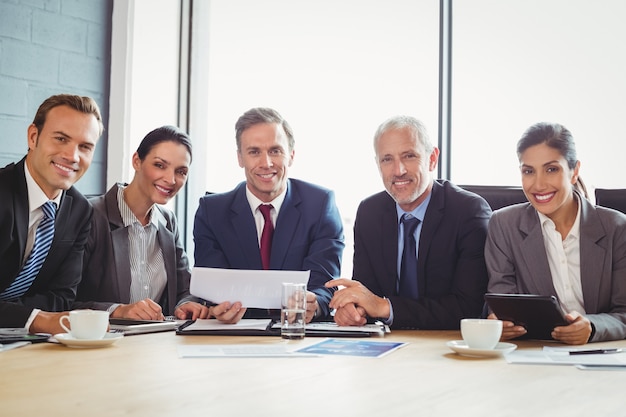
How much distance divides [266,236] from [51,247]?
2.54ft

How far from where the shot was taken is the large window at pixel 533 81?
117 inches

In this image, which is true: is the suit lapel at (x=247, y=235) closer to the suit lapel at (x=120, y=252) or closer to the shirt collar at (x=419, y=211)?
the suit lapel at (x=120, y=252)

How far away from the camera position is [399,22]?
3479 millimetres

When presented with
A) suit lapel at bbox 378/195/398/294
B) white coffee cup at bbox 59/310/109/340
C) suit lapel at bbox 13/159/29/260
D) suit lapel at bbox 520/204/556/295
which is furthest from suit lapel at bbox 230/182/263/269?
white coffee cup at bbox 59/310/109/340

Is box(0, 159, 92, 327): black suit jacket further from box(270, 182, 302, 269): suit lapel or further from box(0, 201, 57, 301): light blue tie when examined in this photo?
box(270, 182, 302, 269): suit lapel

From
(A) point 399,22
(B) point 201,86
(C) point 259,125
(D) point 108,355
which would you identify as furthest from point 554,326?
(B) point 201,86

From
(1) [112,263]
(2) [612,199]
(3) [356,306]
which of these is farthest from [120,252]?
(2) [612,199]

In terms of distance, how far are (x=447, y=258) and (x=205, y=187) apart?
2.00 meters

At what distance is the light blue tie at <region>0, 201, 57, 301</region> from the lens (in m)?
2.23

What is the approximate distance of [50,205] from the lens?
231cm

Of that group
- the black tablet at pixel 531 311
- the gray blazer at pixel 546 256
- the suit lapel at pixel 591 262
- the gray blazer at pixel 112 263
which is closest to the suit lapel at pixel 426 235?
the gray blazer at pixel 546 256

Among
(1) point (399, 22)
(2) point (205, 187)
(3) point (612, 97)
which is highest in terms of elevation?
(1) point (399, 22)

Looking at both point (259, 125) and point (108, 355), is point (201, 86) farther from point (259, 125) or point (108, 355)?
point (108, 355)

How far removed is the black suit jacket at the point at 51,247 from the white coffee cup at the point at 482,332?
1.34 meters
